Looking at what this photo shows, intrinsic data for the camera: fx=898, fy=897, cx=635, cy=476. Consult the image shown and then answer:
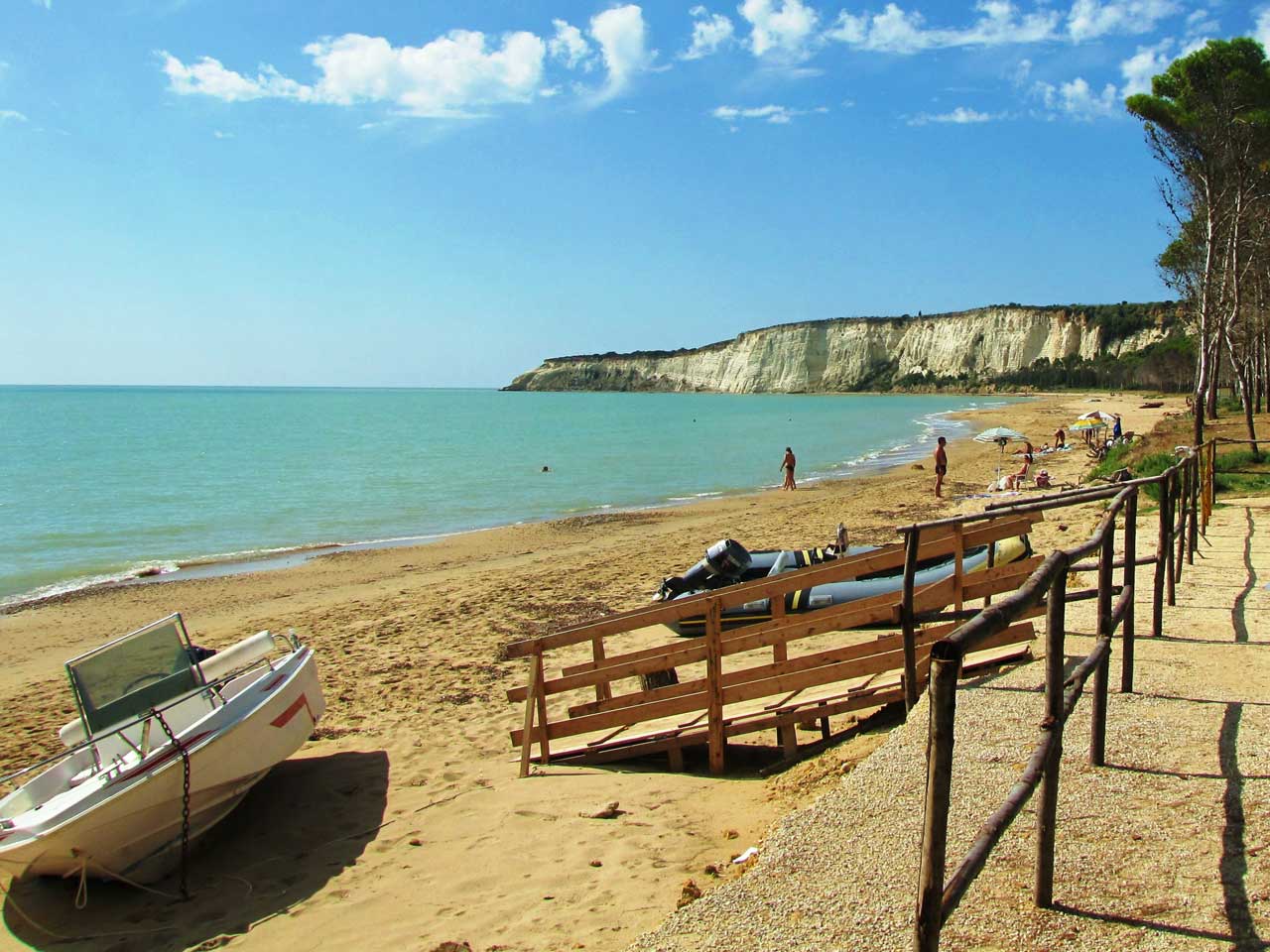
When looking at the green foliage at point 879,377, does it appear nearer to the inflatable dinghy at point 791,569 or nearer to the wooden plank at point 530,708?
the inflatable dinghy at point 791,569

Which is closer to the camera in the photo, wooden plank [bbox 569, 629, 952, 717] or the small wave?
wooden plank [bbox 569, 629, 952, 717]

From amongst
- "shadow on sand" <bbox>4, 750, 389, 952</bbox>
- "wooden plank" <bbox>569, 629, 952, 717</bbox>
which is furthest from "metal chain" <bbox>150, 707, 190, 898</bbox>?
"wooden plank" <bbox>569, 629, 952, 717</bbox>

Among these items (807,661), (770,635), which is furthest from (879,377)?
(770,635)

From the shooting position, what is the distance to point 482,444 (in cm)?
5709

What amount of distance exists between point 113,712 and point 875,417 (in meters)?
75.3

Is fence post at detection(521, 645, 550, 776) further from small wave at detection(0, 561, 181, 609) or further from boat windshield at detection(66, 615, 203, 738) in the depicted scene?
small wave at detection(0, 561, 181, 609)

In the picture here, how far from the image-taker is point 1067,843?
3.47 m

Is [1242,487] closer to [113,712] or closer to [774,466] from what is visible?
[113,712]

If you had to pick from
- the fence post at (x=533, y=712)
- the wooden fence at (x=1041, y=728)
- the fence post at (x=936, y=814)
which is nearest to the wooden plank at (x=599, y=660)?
the fence post at (x=533, y=712)

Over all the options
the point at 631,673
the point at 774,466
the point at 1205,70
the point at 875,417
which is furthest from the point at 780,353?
the point at 631,673

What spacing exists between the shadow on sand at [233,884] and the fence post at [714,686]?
95.3 inches

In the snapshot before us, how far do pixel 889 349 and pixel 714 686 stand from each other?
483ft

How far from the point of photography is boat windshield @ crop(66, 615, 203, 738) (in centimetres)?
663

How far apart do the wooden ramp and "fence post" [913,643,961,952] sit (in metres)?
3.25
